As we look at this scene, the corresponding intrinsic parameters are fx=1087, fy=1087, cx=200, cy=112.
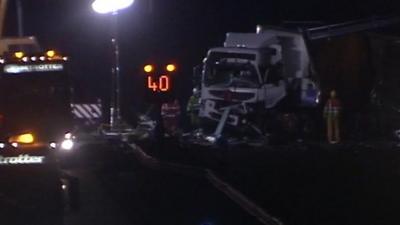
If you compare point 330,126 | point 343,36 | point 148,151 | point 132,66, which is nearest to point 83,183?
point 148,151

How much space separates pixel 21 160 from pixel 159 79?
18.9 m

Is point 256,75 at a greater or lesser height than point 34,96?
lesser

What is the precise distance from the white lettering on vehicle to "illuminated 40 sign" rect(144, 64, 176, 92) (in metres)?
18.5

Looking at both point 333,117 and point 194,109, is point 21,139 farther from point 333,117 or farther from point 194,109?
point 194,109

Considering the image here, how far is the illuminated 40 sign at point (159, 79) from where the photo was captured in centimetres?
2855

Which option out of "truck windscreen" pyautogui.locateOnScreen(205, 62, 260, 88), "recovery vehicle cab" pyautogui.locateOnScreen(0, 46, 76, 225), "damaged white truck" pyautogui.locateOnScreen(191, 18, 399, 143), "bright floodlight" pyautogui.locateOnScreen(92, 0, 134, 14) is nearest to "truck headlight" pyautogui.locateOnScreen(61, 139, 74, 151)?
"recovery vehicle cab" pyautogui.locateOnScreen(0, 46, 76, 225)

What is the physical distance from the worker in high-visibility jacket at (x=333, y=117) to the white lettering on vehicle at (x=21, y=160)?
25.6 meters

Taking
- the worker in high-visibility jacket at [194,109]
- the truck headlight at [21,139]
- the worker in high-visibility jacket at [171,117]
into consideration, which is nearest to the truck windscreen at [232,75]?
the worker in high-visibility jacket at [194,109]

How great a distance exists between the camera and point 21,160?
9.84 metres

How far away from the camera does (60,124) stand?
23.3m

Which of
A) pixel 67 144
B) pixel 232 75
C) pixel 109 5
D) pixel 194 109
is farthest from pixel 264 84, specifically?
pixel 67 144

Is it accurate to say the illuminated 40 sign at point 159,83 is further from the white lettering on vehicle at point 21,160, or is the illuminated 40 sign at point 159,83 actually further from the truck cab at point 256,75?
the white lettering on vehicle at point 21,160

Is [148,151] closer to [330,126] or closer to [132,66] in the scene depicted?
[330,126]

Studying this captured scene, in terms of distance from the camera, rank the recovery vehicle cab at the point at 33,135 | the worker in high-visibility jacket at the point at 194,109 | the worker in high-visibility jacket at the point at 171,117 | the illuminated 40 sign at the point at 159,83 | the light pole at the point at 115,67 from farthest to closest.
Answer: the worker in high-visibility jacket at the point at 194,109, the worker in high-visibility jacket at the point at 171,117, the light pole at the point at 115,67, the illuminated 40 sign at the point at 159,83, the recovery vehicle cab at the point at 33,135
